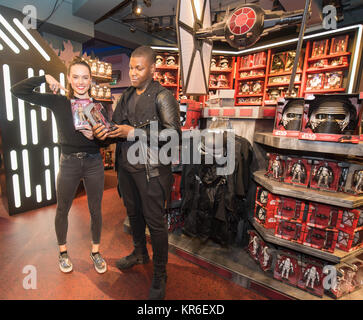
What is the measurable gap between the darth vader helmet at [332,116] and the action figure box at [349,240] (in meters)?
0.79

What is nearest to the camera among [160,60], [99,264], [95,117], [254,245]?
[95,117]

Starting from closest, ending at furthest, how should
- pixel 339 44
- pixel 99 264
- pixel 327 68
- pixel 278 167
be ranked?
pixel 278 167 < pixel 99 264 < pixel 339 44 < pixel 327 68

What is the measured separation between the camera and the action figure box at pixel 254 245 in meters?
1.89

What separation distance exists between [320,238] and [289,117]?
0.93 metres

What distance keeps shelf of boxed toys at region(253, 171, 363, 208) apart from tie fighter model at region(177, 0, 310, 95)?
1.06m

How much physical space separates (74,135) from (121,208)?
200cm

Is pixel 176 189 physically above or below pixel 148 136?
below

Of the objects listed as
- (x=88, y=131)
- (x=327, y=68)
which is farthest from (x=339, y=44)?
(x=88, y=131)

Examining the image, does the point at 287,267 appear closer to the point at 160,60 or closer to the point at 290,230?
the point at 290,230

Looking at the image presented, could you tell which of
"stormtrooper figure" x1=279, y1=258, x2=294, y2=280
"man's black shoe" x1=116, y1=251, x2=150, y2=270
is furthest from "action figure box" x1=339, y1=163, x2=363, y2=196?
"man's black shoe" x1=116, y1=251, x2=150, y2=270

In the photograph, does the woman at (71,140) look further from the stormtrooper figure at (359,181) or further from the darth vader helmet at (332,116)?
the stormtrooper figure at (359,181)

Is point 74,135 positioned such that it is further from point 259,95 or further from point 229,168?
point 259,95

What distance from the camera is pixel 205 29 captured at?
176 centimetres

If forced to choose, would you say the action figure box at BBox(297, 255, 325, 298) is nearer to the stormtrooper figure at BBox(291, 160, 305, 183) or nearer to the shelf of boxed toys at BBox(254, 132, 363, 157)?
the stormtrooper figure at BBox(291, 160, 305, 183)
